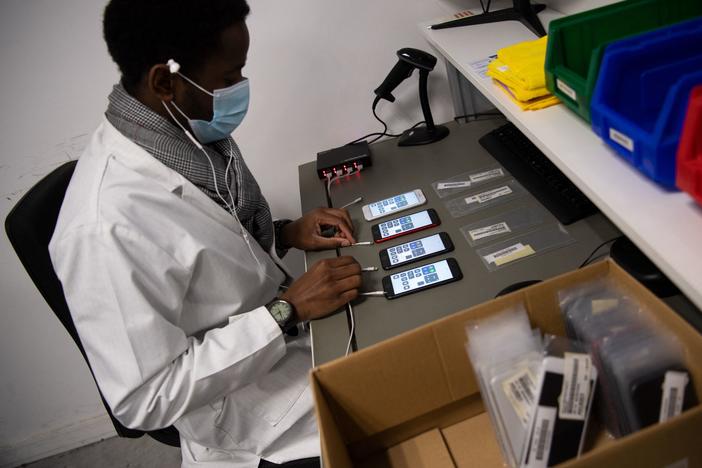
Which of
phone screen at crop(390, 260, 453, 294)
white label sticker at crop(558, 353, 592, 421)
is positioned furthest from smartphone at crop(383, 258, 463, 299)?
white label sticker at crop(558, 353, 592, 421)

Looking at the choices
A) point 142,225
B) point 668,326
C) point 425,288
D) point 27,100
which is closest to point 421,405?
point 425,288

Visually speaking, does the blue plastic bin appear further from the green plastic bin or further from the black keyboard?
the black keyboard

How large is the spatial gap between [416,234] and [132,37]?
0.72 metres

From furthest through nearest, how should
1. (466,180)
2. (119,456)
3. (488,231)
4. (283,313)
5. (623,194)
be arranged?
(119,456), (466,180), (488,231), (283,313), (623,194)

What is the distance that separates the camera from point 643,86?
76cm

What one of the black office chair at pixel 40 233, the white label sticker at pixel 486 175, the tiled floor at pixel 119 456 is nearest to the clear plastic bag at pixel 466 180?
the white label sticker at pixel 486 175

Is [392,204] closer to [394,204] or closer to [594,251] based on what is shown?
[394,204]

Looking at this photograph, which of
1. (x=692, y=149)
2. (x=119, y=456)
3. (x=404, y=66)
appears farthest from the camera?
(x=119, y=456)

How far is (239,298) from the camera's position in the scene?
3.51 feet

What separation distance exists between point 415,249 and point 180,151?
0.55 meters

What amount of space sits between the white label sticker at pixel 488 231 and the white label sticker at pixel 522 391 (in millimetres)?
436

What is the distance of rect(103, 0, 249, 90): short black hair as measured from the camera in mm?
914

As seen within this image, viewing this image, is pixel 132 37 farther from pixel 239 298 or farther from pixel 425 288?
pixel 425 288

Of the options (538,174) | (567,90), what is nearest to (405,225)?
(538,174)
